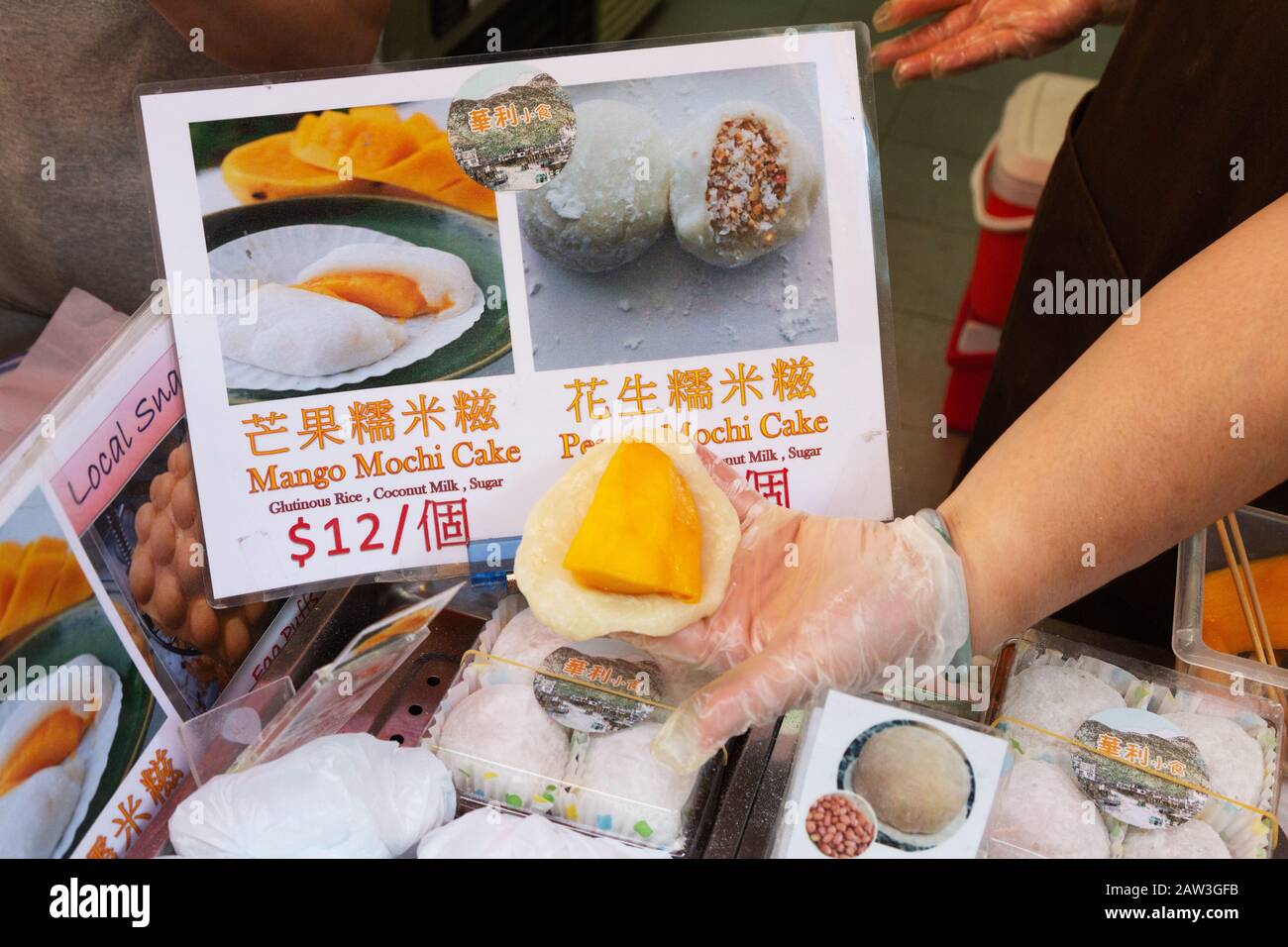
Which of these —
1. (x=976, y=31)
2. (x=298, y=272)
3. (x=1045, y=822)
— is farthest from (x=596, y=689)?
(x=976, y=31)

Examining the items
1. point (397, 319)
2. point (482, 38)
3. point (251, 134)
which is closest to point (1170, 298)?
point (397, 319)

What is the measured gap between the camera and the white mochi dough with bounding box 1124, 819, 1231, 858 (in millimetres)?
1204

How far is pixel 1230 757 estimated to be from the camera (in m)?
1.27

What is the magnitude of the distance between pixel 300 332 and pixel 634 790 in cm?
70

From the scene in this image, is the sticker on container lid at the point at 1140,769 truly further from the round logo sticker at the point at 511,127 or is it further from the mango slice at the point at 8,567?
the mango slice at the point at 8,567

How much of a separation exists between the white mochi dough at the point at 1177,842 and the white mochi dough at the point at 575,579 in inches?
21.8

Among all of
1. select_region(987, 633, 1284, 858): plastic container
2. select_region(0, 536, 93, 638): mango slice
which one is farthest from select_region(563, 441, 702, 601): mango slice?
select_region(0, 536, 93, 638): mango slice

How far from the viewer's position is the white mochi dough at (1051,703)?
1.29 meters

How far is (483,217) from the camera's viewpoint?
1359 millimetres

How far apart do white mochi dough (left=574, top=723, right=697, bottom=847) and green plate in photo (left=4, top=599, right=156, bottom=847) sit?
521mm

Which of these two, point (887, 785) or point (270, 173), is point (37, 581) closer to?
point (270, 173)

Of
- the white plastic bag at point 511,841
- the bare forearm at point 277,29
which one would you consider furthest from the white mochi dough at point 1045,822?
the bare forearm at point 277,29
